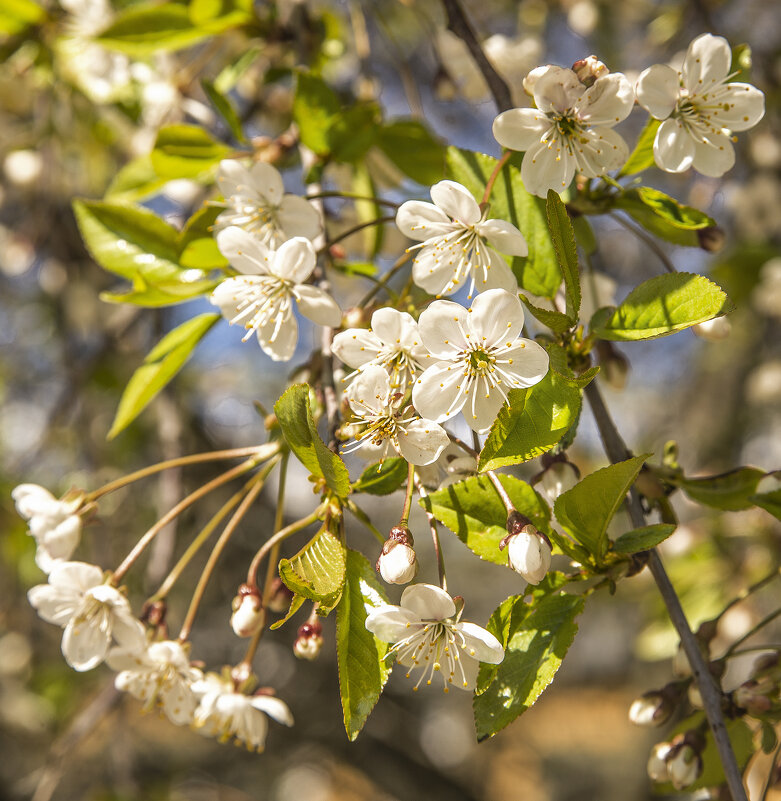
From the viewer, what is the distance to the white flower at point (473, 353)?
0.78 m

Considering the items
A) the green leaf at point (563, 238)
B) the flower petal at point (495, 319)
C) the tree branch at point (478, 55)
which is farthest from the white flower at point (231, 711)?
the tree branch at point (478, 55)

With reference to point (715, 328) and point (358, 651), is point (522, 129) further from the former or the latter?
point (358, 651)

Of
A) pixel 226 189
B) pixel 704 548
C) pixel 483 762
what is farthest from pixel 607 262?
pixel 483 762

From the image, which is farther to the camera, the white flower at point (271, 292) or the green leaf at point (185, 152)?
the green leaf at point (185, 152)

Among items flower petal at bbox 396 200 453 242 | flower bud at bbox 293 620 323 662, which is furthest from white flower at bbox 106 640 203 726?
flower petal at bbox 396 200 453 242

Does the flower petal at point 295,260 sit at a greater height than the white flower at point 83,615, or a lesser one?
greater

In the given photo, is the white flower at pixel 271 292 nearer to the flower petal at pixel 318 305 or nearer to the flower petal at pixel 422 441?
the flower petal at pixel 318 305

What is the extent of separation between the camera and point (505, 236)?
829 millimetres

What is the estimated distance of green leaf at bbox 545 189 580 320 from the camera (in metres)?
0.73

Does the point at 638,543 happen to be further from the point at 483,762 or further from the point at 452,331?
the point at 483,762

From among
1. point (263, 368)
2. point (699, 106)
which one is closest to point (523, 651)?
point (699, 106)

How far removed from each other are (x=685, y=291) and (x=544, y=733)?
7.97 meters

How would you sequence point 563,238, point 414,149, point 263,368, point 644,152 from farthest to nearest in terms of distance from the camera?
point 263,368, point 414,149, point 644,152, point 563,238

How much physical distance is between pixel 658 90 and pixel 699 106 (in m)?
0.09
